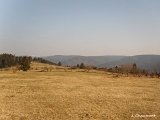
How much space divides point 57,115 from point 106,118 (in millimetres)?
4190

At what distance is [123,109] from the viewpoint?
57.8 feet

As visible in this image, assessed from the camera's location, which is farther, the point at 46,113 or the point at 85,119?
the point at 46,113

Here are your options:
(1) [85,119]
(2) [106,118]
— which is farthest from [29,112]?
(2) [106,118]

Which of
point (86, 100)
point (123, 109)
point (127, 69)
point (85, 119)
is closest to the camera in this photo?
point (85, 119)

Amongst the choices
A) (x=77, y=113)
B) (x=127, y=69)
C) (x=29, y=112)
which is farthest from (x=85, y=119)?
(x=127, y=69)

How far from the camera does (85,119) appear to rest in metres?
14.7

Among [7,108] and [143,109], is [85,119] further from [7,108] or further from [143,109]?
[7,108]

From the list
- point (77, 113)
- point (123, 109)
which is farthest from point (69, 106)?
point (123, 109)

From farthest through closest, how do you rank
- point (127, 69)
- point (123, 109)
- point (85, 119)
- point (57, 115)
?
point (127, 69) < point (123, 109) < point (57, 115) < point (85, 119)

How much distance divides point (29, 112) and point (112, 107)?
804 cm

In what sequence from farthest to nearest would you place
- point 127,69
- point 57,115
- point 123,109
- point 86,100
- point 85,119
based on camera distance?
point 127,69 → point 86,100 → point 123,109 → point 57,115 → point 85,119

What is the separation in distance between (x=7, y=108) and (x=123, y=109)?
11.4 meters

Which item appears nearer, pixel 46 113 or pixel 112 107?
pixel 46 113

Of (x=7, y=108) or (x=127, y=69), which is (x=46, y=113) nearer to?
(x=7, y=108)
